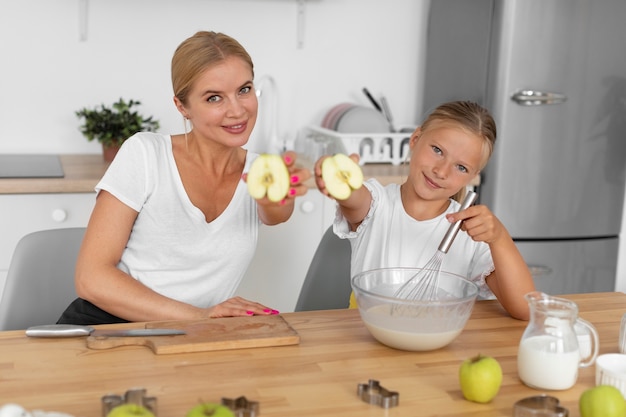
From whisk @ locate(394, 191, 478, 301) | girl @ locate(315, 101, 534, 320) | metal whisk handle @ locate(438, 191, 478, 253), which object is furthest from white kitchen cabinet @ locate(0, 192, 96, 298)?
metal whisk handle @ locate(438, 191, 478, 253)

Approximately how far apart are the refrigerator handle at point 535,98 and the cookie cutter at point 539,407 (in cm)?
189

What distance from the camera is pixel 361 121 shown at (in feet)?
10.2

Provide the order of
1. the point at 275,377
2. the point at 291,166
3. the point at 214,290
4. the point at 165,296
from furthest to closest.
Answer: the point at 214,290 → the point at 165,296 → the point at 291,166 → the point at 275,377

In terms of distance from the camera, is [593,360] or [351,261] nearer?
[593,360]

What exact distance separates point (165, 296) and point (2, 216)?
3.38 ft

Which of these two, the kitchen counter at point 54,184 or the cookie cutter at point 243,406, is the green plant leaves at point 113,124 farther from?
the cookie cutter at point 243,406

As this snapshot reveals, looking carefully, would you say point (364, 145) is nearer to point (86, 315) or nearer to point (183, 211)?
point (183, 211)

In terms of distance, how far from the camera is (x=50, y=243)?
191 centimetres

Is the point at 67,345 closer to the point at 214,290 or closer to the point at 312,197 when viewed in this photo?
the point at 214,290

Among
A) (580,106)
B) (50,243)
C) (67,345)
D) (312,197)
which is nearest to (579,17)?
(580,106)

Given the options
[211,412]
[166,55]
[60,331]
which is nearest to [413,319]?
[211,412]

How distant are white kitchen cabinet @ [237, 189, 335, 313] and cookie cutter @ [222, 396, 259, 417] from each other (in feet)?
5.51

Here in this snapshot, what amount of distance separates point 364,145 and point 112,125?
2.94 feet

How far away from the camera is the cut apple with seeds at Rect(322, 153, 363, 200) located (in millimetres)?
1352
